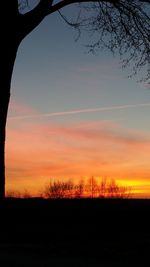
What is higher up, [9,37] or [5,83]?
[9,37]
